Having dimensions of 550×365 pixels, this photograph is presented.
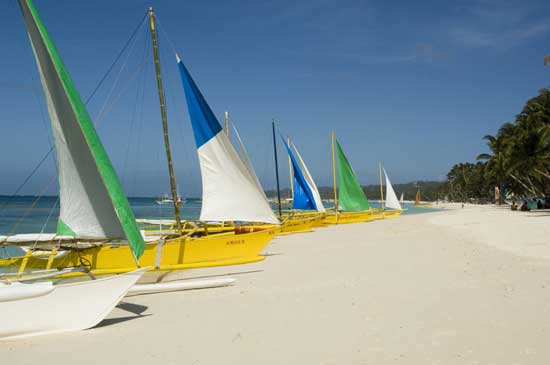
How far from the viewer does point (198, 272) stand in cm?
1255

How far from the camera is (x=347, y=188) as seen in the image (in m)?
34.0

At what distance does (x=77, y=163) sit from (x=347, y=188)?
2822 centimetres

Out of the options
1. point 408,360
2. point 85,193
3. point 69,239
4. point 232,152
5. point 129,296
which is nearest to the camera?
point 408,360

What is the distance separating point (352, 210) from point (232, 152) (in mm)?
23445

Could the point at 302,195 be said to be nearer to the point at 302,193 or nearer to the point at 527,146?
the point at 302,193

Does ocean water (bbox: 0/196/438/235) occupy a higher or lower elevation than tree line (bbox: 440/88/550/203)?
lower

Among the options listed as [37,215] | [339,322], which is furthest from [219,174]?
[37,215]

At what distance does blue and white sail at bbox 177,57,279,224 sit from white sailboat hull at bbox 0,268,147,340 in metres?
5.59

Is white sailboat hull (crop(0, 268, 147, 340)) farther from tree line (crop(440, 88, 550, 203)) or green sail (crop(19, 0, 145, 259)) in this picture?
tree line (crop(440, 88, 550, 203))

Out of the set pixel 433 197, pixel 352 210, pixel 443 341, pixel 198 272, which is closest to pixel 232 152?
pixel 198 272

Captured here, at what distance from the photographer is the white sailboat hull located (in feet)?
20.8

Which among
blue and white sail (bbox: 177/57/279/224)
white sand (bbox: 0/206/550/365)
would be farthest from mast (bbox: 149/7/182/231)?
white sand (bbox: 0/206/550/365)

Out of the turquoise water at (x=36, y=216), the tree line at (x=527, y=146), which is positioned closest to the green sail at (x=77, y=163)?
the turquoise water at (x=36, y=216)

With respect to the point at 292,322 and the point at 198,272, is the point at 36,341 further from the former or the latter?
the point at 198,272
